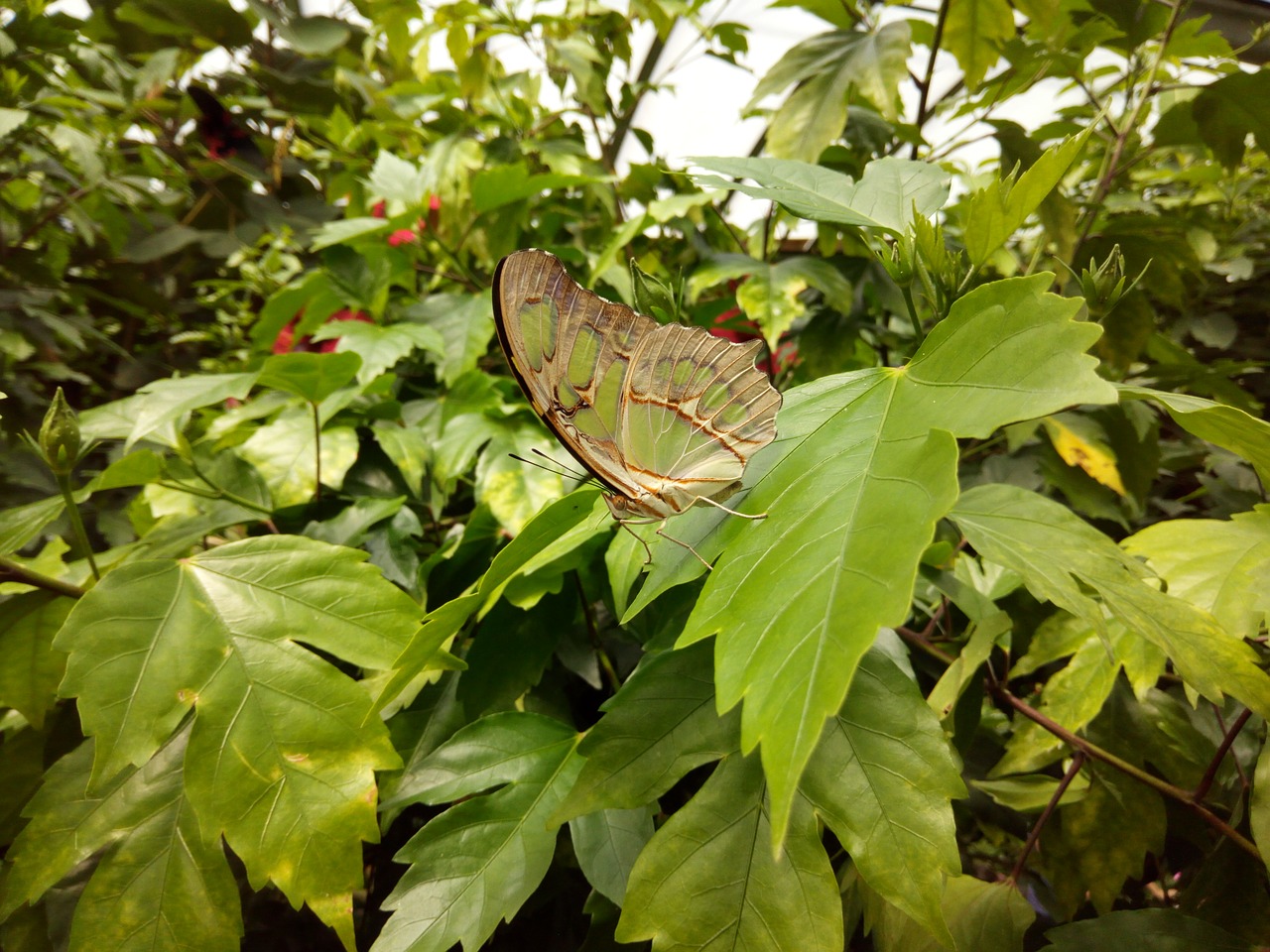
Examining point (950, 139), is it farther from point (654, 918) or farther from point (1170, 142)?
point (654, 918)

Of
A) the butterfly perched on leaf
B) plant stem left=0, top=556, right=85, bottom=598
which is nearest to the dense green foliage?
plant stem left=0, top=556, right=85, bottom=598

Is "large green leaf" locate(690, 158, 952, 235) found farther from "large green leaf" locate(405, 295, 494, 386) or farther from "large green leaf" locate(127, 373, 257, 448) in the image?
"large green leaf" locate(127, 373, 257, 448)

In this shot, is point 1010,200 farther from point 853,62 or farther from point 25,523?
point 25,523

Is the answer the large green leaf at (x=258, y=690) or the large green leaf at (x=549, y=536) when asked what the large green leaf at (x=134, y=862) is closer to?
the large green leaf at (x=258, y=690)

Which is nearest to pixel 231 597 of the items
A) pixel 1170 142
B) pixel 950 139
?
pixel 950 139

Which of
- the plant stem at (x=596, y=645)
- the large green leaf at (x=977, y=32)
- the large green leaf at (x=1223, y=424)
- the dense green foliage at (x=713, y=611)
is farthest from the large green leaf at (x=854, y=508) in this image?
the large green leaf at (x=977, y=32)

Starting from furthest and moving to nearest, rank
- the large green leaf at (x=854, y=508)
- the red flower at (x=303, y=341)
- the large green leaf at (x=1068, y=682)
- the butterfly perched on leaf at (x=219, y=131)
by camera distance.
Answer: the butterfly perched on leaf at (x=219, y=131), the red flower at (x=303, y=341), the large green leaf at (x=1068, y=682), the large green leaf at (x=854, y=508)

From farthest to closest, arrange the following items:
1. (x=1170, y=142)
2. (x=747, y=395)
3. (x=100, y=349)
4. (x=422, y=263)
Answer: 1. (x=100, y=349)
2. (x=422, y=263)
3. (x=1170, y=142)
4. (x=747, y=395)
